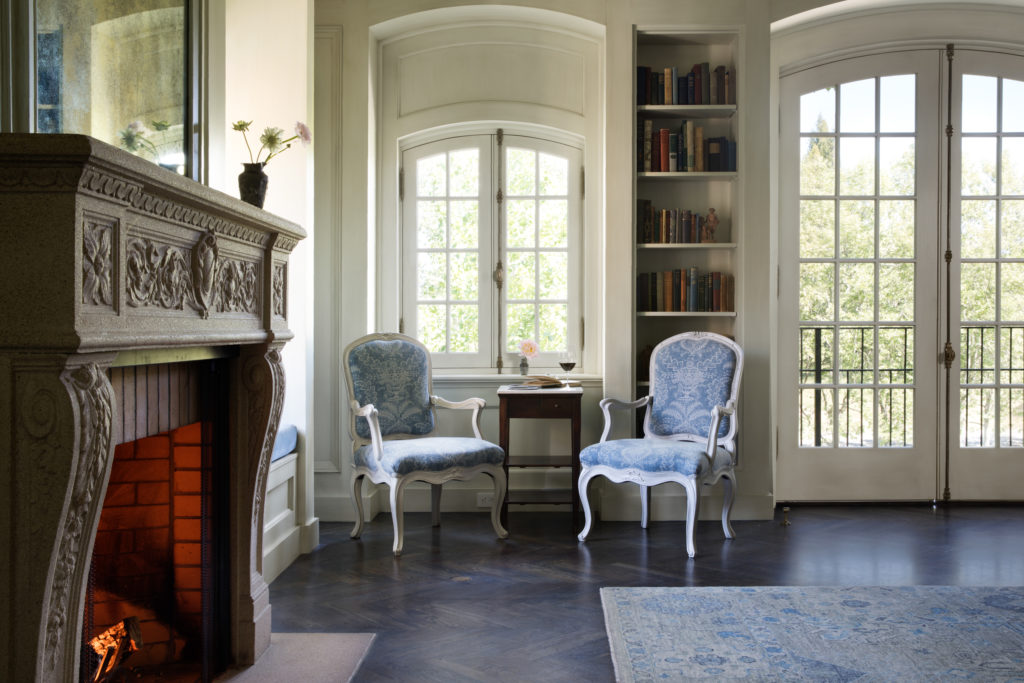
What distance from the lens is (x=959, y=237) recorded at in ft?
17.1

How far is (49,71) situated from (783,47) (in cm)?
449

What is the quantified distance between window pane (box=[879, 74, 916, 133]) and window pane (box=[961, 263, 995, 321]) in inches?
38.7

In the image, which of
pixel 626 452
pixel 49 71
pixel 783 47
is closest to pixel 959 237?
pixel 783 47

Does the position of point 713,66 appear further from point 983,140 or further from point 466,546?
point 466,546

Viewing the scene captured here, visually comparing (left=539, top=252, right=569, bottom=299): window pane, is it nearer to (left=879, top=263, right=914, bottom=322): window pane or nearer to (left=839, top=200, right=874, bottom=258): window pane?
(left=839, top=200, right=874, bottom=258): window pane

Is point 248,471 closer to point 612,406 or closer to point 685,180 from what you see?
point 612,406

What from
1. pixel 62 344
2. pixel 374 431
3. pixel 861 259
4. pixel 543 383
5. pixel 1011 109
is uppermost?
pixel 1011 109

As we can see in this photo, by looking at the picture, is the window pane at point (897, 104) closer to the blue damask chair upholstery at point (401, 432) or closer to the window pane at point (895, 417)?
the window pane at point (895, 417)

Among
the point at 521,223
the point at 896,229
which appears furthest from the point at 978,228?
the point at 521,223

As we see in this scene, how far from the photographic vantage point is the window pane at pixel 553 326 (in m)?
5.27

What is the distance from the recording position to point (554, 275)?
5.27m

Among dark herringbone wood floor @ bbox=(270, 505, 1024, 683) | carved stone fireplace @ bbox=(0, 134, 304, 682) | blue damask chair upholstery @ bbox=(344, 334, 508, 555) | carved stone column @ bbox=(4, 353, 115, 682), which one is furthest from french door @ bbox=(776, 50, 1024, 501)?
carved stone column @ bbox=(4, 353, 115, 682)

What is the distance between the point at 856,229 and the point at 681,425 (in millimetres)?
1803

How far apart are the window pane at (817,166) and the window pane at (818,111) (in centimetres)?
7
